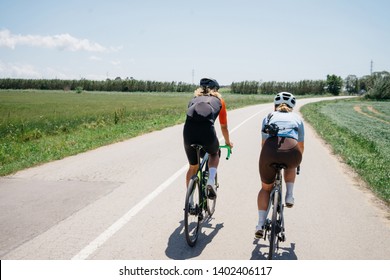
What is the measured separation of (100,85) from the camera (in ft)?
443

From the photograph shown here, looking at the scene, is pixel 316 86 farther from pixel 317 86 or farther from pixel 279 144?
pixel 279 144

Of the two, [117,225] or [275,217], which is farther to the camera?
[117,225]

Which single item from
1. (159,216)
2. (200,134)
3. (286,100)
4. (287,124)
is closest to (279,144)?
(287,124)

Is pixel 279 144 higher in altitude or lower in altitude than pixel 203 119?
lower

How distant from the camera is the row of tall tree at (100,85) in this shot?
13326 cm

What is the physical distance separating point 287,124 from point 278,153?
352 mm

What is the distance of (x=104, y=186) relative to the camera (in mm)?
6746

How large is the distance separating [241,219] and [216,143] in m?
1.37

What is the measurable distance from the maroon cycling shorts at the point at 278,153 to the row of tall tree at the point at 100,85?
134945mm

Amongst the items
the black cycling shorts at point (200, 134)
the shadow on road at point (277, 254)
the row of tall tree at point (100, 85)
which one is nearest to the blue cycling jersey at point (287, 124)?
the black cycling shorts at point (200, 134)

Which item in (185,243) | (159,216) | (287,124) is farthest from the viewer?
(159,216)

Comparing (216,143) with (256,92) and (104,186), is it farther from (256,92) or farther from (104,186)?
(256,92)

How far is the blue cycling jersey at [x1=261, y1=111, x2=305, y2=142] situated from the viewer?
368 cm
